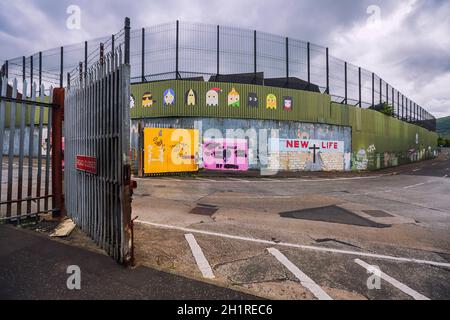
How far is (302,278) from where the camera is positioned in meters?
3.67

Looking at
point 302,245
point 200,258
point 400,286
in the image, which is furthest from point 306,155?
point 200,258

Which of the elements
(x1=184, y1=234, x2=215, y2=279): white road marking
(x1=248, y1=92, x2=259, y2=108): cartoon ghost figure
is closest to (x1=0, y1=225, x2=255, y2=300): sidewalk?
(x1=184, y1=234, x2=215, y2=279): white road marking

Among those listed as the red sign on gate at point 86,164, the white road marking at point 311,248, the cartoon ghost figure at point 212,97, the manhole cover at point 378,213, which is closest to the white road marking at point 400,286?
the white road marking at point 311,248

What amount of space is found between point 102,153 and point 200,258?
2463 mm

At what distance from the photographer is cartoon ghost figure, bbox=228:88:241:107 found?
20.1 meters

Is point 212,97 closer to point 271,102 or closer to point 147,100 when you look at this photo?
point 271,102

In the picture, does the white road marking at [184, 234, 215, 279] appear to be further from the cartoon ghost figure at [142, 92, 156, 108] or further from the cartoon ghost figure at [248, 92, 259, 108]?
the cartoon ghost figure at [142, 92, 156, 108]

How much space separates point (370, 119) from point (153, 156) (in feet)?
79.7

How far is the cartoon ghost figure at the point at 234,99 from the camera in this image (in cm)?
2006

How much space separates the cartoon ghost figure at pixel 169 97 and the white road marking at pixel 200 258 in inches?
630

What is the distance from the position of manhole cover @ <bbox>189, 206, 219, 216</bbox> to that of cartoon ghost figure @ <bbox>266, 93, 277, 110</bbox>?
14657 mm

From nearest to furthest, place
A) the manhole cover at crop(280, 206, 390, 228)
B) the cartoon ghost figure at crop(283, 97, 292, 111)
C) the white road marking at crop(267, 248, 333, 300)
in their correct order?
the white road marking at crop(267, 248, 333, 300) → the manhole cover at crop(280, 206, 390, 228) → the cartoon ghost figure at crop(283, 97, 292, 111)

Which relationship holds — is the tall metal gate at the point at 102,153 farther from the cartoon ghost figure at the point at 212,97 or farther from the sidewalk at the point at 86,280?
the cartoon ghost figure at the point at 212,97
